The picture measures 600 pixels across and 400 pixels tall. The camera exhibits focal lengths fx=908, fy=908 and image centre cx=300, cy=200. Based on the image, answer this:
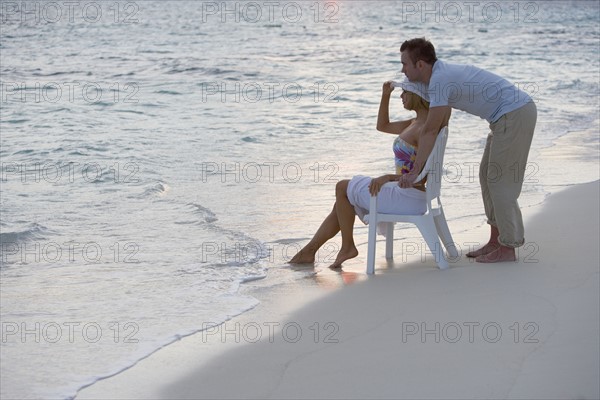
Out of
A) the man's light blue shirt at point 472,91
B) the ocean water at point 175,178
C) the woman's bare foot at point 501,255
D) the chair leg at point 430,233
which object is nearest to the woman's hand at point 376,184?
the chair leg at point 430,233

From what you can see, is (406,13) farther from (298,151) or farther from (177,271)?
(177,271)

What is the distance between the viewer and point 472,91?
5215 mm

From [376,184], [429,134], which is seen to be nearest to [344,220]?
[376,184]

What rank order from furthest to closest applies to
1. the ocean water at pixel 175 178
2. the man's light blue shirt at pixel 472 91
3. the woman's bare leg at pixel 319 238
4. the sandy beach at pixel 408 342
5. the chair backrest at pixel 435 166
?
the woman's bare leg at pixel 319 238
the chair backrest at pixel 435 166
the man's light blue shirt at pixel 472 91
the ocean water at pixel 175 178
the sandy beach at pixel 408 342

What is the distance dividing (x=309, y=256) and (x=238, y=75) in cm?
1623

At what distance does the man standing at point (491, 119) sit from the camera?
5.12 metres

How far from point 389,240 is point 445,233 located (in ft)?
1.21

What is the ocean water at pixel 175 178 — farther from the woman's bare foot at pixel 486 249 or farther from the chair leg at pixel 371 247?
the woman's bare foot at pixel 486 249

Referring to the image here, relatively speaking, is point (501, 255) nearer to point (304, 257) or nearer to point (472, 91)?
point (472, 91)

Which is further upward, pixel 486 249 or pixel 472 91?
pixel 472 91

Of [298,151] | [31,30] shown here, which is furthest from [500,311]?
[31,30]

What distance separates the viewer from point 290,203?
25.6 feet

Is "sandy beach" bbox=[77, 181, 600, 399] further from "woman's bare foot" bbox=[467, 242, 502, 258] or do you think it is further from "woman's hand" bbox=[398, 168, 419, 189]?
"woman's hand" bbox=[398, 168, 419, 189]

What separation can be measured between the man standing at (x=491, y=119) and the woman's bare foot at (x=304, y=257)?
2.78 ft
